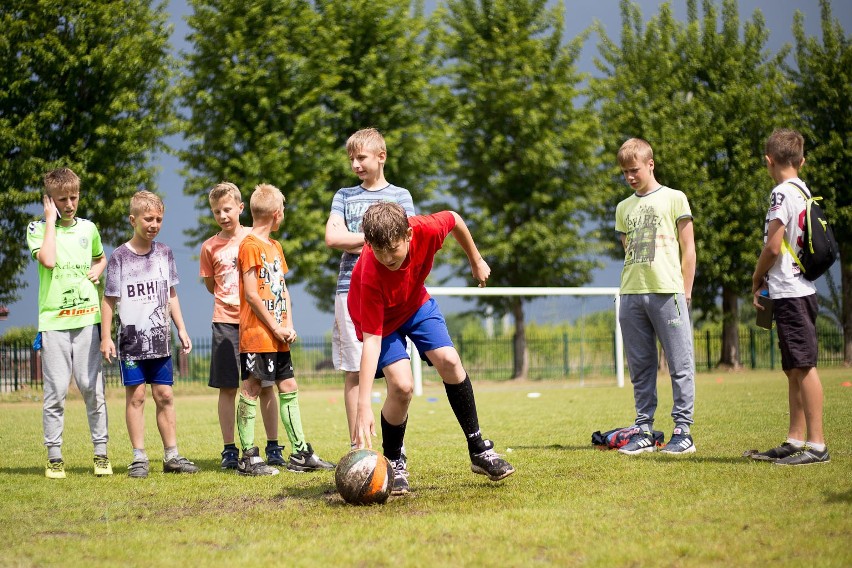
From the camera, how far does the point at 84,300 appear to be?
21.5ft

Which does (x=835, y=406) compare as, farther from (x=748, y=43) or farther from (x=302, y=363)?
(x=748, y=43)

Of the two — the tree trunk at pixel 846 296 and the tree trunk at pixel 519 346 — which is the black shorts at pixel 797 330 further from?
the tree trunk at pixel 846 296

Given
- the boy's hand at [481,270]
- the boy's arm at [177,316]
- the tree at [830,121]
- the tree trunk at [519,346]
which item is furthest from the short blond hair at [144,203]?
the tree at [830,121]

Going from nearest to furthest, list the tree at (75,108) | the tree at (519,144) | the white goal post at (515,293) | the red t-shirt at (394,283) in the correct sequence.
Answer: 1. the red t-shirt at (394,283)
2. the white goal post at (515,293)
3. the tree at (75,108)
4. the tree at (519,144)

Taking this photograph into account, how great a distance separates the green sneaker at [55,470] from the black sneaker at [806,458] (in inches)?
Result: 193

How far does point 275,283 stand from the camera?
6.37 meters

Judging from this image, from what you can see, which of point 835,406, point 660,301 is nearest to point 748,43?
point 835,406

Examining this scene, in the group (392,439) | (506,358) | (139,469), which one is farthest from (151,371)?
(506,358)

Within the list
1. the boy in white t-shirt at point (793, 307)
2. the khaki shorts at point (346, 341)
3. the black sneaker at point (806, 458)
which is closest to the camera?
→ the black sneaker at point (806, 458)

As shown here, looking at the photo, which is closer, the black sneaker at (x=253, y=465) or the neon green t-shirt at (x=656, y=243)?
the black sneaker at (x=253, y=465)

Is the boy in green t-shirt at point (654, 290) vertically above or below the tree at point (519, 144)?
below

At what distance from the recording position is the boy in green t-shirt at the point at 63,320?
6414mm

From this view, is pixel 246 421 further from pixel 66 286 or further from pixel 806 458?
pixel 806 458

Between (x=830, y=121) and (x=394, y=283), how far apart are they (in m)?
27.3
